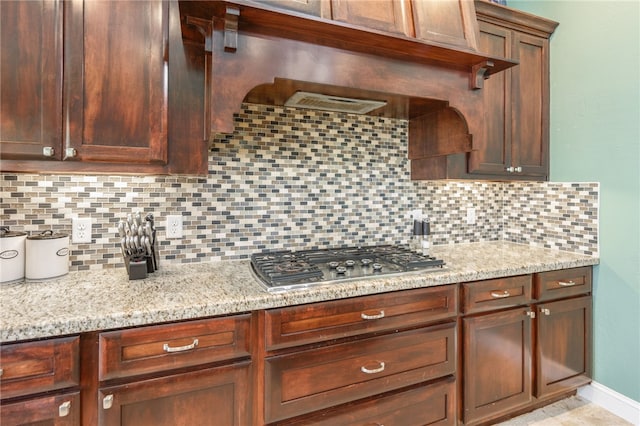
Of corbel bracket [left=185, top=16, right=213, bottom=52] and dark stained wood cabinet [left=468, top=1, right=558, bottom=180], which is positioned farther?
dark stained wood cabinet [left=468, top=1, right=558, bottom=180]

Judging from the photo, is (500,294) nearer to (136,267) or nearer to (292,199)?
(292,199)

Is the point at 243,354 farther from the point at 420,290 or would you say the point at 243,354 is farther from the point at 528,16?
the point at 528,16

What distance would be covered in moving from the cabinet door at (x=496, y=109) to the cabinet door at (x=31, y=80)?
2251 millimetres

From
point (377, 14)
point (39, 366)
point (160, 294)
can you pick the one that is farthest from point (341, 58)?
point (39, 366)

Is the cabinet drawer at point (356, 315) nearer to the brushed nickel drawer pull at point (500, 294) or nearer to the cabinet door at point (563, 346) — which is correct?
the brushed nickel drawer pull at point (500, 294)

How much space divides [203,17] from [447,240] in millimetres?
2143

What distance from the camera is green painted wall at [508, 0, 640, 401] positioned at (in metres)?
2.03

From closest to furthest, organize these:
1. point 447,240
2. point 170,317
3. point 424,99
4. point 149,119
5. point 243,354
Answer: point 170,317
point 243,354
point 149,119
point 424,99
point 447,240

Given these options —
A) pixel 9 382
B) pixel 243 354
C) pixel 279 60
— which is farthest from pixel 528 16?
pixel 9 382

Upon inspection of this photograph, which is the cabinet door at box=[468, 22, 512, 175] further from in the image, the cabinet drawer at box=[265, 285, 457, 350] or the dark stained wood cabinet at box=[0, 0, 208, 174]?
the dark stained wood cabinet at box=[0, 0, 208, 174]

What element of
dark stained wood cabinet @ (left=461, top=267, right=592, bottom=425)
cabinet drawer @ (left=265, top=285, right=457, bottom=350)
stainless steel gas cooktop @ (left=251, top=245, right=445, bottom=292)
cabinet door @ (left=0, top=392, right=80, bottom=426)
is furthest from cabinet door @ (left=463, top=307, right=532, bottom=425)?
cabinet door @ (left=0, top=392, right=80, bottom=426)

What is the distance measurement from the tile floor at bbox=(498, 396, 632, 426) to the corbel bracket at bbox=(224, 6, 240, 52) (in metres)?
2.48

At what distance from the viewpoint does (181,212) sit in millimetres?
1778

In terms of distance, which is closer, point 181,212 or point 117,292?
point 117,292
